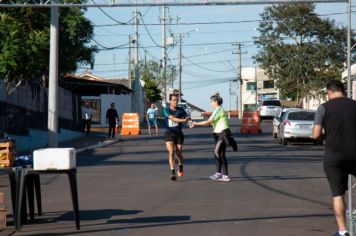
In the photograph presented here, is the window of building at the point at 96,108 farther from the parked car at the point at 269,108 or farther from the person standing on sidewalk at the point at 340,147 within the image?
the person standing on sidewalk at the point at 340,147

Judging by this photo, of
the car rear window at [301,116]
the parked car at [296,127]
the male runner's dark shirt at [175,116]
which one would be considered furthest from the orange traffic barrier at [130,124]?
the male runner's dark shirt at [175,116]

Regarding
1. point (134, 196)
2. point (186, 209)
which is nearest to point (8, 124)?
point (134, 196)

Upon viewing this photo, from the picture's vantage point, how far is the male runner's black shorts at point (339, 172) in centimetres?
887

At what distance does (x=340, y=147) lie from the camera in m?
8.85

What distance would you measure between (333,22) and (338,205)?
2125 inches

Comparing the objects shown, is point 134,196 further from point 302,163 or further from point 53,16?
point 53,16

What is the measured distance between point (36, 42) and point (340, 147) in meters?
23.3

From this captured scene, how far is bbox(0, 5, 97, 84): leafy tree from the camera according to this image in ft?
92.4

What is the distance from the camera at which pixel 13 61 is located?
27.8 m

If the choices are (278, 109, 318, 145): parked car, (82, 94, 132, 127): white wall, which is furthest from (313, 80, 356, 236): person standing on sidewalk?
(82, 94, 132, 127): white wall

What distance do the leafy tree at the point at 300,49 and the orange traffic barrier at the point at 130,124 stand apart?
66.1 feet

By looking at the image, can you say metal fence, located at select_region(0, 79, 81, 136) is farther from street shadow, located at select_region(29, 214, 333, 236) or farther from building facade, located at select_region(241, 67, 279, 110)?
building facade, located at select_region(241, 67, 279, 110)

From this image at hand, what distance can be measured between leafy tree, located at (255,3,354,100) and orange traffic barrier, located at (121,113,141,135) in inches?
793

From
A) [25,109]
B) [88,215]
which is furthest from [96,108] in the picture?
[88,215]
